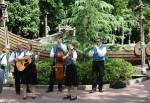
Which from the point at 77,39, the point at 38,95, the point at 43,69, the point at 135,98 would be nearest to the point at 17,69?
the point at 38,95

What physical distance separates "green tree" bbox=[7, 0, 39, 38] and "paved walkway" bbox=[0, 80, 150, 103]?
69.0 feet

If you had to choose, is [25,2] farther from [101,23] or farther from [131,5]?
[101,23]

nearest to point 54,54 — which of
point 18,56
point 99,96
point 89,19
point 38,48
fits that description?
point 18,56

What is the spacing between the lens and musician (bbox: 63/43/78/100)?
45.9 ft

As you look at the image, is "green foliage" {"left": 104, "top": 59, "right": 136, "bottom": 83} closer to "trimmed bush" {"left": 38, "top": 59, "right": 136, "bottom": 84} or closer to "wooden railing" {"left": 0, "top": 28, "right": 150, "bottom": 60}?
"trimmed bush" {"left": 38, "top": 59, "right": 136, "bottom": 84}

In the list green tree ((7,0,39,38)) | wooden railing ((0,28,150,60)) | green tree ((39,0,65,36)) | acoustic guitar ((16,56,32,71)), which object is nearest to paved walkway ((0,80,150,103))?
acoustic guitar ((16,56,32,71))

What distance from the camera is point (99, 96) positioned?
14500mm

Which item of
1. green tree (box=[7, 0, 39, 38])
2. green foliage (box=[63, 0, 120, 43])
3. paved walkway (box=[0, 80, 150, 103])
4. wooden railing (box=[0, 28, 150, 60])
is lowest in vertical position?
paved walkway (box=[0, 80, 150, 103])

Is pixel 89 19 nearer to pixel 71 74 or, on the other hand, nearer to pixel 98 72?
pixel 98 72

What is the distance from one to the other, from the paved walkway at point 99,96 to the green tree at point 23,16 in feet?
69.0

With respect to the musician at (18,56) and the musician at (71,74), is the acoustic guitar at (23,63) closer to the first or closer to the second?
the musician at (18,56)

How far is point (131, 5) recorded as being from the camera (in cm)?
4566

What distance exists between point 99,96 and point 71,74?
1120 mm

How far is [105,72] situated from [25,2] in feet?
71.6
